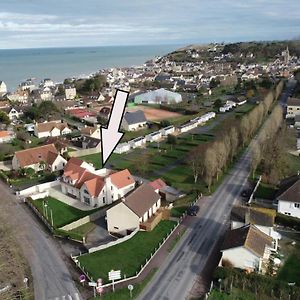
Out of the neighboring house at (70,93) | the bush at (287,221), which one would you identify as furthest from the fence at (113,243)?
the neighboring house at (70,93)

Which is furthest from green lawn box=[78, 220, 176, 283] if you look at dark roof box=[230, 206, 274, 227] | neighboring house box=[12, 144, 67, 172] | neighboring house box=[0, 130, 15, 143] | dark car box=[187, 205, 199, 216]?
neighboring house box=[0, 130, 15, 143]

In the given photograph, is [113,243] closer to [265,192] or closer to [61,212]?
[61,212]

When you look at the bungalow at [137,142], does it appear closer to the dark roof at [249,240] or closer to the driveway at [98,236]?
the driveway at [98,236]

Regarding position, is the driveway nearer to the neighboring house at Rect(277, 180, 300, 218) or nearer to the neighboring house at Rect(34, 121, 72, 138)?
the neighboring house at Rect(277, 180, 300, 218)

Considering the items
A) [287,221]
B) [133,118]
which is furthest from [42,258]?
[133,118]

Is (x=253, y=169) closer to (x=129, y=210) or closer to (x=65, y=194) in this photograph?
(x=129, y=210)
